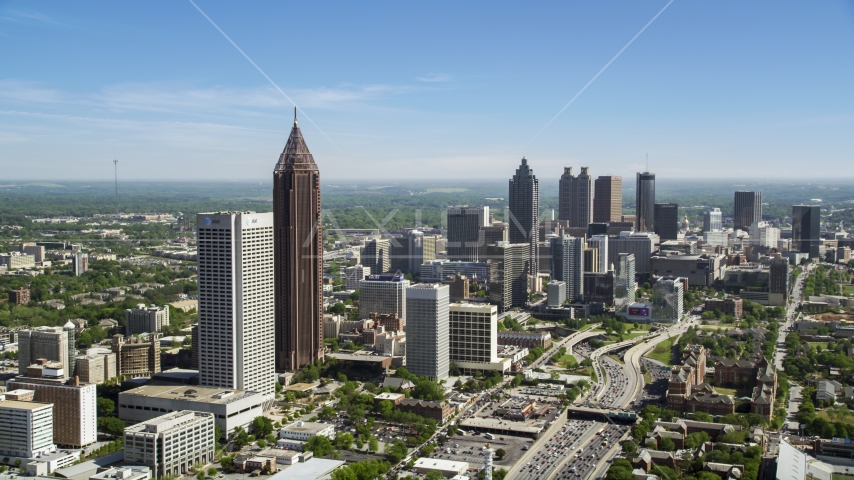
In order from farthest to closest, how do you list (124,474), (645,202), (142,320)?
(645,202) → (142,320) → (124,474)

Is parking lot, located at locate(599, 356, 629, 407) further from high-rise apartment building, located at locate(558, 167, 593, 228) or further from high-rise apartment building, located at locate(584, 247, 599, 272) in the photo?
high-rise apartment building, located at locate(558, 167, 593, 228)

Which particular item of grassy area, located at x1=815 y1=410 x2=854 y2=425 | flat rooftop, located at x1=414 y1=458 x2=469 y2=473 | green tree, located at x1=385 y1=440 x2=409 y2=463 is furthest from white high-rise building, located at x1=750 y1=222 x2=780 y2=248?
flat rooftop, located at x1=414 y1=458 x2=469 y2=473

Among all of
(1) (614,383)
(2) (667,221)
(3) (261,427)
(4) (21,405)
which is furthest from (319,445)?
(2) (667,221)

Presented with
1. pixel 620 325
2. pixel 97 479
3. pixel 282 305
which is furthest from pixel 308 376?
pixel 620 325

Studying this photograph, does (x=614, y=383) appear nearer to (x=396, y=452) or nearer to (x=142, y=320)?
(x=396, y=452)

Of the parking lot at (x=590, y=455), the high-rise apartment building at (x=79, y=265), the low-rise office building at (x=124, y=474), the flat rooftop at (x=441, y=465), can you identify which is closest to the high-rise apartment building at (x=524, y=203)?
the high-rise apartment building at (x=79, y=265)

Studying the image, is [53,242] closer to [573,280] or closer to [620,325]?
[573,280]

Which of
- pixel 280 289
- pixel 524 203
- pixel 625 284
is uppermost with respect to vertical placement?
pixel 524 203

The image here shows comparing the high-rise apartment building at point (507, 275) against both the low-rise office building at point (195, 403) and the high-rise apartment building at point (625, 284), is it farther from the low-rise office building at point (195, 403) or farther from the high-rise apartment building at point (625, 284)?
the low-rise office building at point (195, 403)
